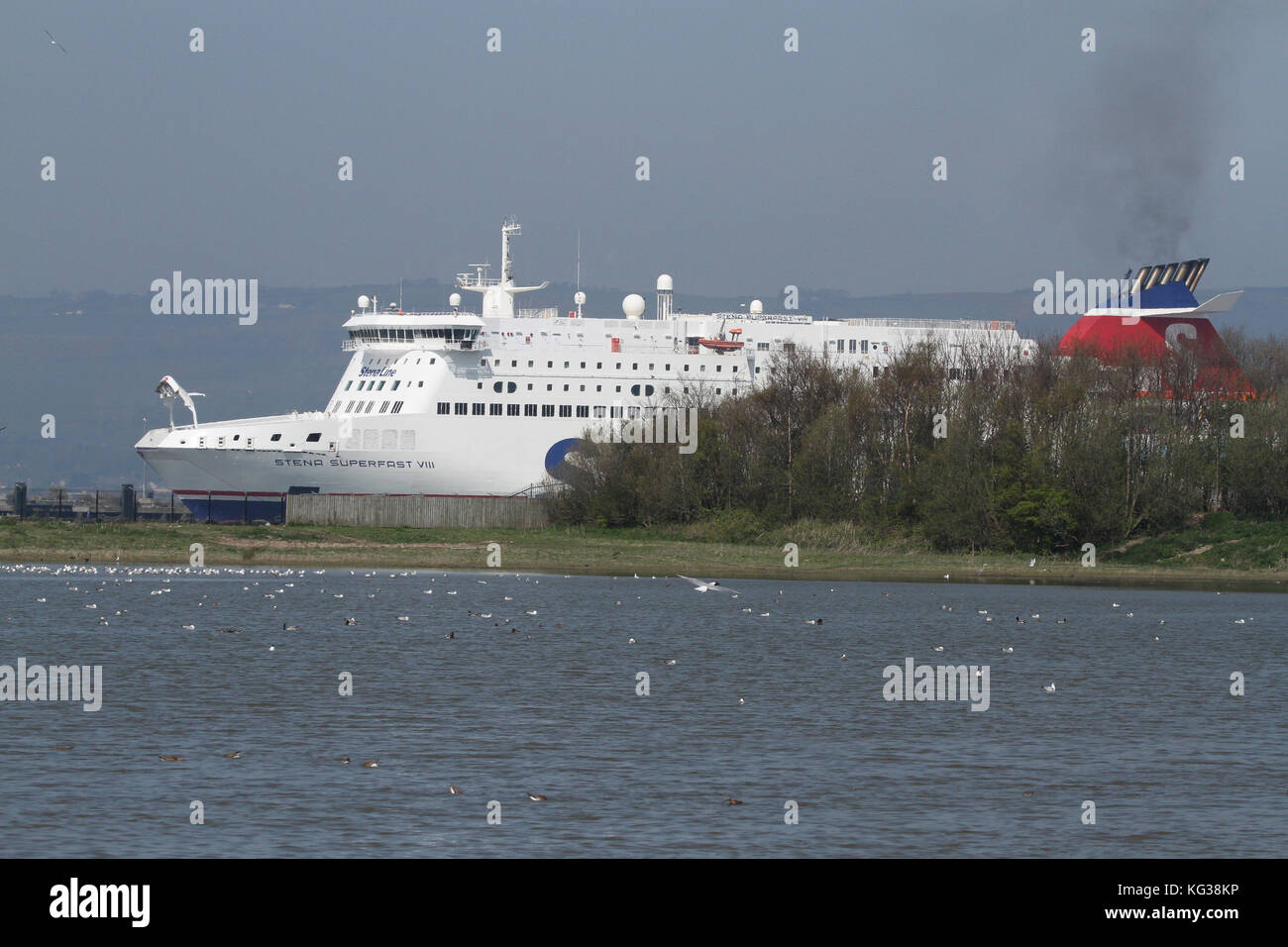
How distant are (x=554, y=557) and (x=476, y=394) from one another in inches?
760

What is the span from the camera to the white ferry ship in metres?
73.9

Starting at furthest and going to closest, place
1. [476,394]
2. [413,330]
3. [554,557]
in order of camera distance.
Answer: [413,330] < [476,394] < [554,557]

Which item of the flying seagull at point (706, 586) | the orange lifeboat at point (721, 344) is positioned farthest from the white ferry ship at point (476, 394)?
the flying seagull at point (706, 586)

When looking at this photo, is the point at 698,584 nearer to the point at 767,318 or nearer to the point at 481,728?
the point at 481,728

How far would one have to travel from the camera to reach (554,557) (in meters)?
59.4

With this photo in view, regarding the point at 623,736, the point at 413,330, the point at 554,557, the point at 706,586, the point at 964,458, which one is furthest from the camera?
the point at 413,330

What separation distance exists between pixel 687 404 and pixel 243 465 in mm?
20010

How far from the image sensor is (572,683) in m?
27.3

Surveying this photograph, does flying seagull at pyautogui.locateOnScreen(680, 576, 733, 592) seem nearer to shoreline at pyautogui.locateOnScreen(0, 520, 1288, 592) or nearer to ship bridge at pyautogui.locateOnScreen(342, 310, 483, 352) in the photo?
shoreline at pyautogui.locateOnScreen(0, 520, 1288, 592)

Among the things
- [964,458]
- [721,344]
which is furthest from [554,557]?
[721,344]

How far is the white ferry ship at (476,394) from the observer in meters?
73.9

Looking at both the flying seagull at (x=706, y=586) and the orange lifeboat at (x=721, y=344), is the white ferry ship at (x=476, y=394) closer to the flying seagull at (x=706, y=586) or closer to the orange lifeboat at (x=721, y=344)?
the orange lifeboat at (x=721, y=344)

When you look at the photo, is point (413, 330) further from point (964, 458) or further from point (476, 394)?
point (964, 458)
